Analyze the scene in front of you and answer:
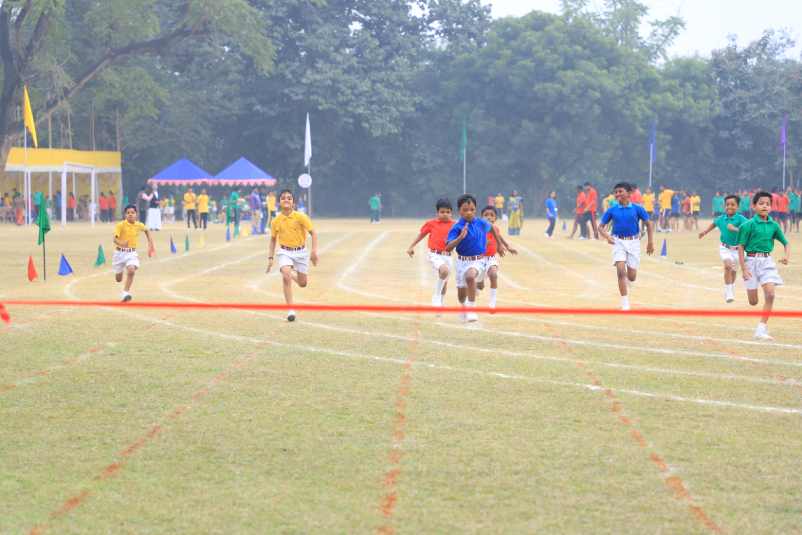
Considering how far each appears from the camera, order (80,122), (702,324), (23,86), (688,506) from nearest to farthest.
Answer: (688,506)
(702,324)
(23,86)
(80,122)

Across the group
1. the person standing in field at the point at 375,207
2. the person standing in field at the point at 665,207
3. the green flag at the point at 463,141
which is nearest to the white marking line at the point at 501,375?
the person standing in field at the point at 665,207

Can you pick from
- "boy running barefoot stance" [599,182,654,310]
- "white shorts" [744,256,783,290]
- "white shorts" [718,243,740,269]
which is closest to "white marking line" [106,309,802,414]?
"white shorts" [744,256,783,290]

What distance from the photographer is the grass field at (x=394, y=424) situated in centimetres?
613

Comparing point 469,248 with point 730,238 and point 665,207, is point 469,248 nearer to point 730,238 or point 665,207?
point 730,238

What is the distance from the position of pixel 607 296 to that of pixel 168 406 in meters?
11.1

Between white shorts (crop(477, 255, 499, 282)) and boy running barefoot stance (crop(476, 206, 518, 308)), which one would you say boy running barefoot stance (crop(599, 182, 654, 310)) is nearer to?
boy running barefoot stance (crop(476, 206, 518, 308))

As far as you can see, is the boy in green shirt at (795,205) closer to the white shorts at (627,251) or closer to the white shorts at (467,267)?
the white shorts at (627,251)

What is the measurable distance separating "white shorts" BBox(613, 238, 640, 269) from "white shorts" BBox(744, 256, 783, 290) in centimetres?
293

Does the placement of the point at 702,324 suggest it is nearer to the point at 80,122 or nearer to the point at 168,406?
the point at 168,406

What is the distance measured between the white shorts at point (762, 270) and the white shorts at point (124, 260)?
28.9ft

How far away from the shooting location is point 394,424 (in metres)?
8.37

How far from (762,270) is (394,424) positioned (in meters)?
6.69

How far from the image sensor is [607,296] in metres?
18.9

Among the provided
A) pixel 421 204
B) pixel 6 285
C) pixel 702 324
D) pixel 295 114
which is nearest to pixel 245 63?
pixel 295 114
